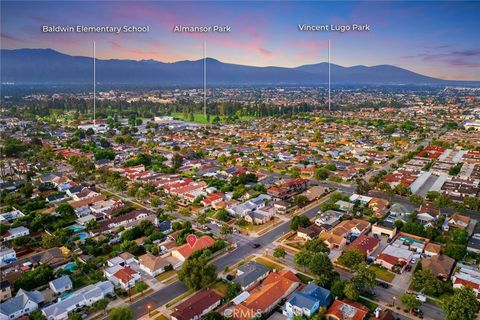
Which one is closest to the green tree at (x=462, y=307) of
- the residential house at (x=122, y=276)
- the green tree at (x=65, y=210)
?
the residential house at (x=122, y=276)

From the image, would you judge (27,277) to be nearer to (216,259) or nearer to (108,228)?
(108,228)

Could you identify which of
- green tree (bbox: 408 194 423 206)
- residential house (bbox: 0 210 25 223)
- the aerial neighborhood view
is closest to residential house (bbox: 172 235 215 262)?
the aerial neighborhood view

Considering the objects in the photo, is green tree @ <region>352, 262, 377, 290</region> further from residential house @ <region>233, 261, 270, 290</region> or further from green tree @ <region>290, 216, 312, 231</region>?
green tree @ <region>290, 216, 312, 231</region>

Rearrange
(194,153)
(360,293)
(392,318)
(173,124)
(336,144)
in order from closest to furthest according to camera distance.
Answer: (392,318), (360,293), (194,153), (336,144), (173,124)

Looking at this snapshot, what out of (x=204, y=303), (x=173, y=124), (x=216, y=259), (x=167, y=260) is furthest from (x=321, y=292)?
(x=173, y=124)

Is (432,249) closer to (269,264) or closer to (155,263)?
(269,264)

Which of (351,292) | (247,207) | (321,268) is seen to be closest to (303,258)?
(321,268)

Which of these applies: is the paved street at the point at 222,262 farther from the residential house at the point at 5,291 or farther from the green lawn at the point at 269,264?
the residential house at the point at 5,291
